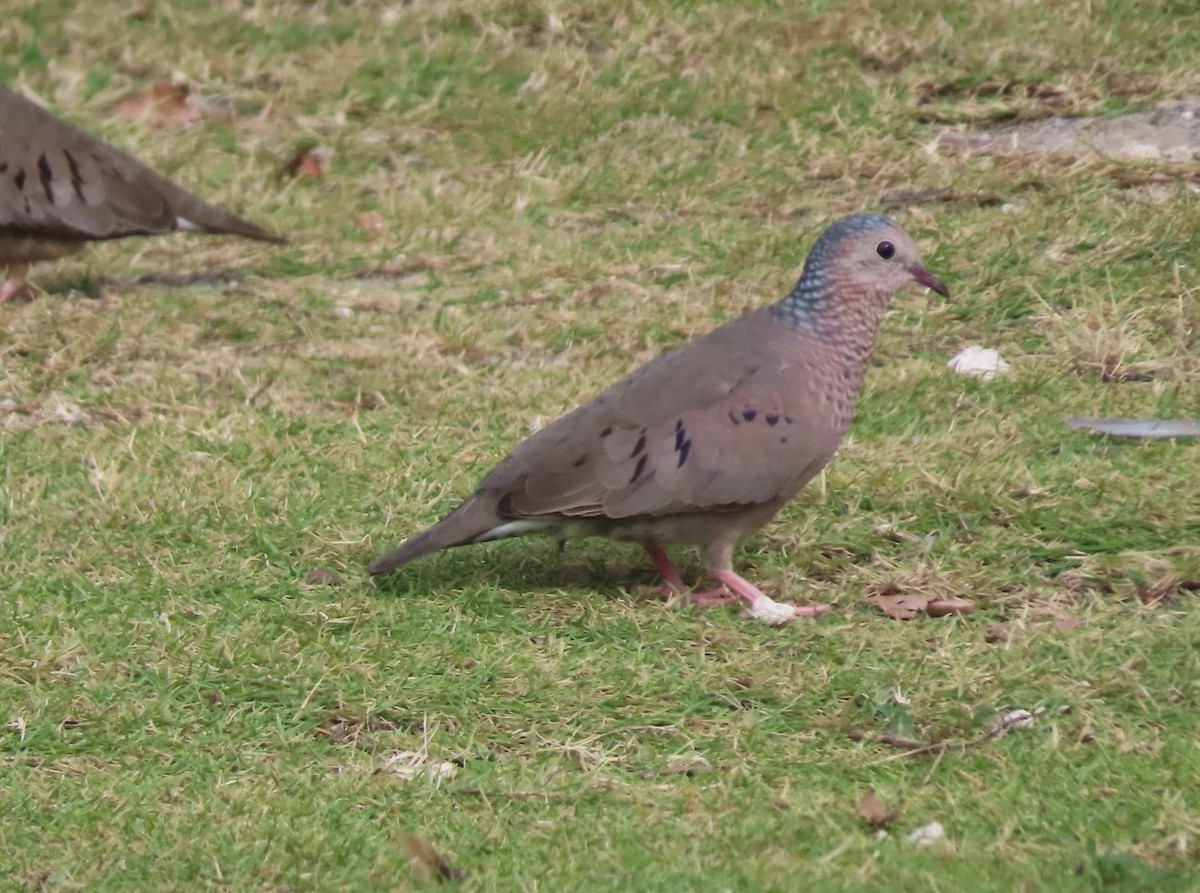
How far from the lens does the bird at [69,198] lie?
7.06 m

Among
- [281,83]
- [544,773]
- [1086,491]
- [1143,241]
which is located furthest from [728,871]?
[281,83]

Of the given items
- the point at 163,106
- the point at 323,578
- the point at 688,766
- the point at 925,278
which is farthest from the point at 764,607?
the point at 163,106

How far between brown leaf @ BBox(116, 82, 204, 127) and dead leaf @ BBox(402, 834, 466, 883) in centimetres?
593

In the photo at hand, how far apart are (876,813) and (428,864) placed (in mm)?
797

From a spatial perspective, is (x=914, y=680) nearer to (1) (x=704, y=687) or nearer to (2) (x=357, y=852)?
(1) (x=704, y=687)

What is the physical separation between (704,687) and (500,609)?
643mm

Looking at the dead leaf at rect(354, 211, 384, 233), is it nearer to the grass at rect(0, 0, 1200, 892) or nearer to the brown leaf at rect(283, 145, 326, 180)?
the grass at rect(0, 0, 1200, 892)

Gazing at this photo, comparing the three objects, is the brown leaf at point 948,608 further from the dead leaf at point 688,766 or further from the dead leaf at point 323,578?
the dead leaf at point 323,578

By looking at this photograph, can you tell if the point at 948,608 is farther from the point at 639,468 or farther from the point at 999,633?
the point at 639,468

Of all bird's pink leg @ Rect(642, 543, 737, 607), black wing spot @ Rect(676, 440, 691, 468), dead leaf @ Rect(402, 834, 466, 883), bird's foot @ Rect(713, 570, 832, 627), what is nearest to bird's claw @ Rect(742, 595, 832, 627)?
bird's foot @ Rect(713, 570, 832, 627)

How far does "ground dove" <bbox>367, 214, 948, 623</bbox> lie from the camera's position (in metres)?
4.37

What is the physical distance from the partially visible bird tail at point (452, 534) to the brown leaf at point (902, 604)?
0.89 meters

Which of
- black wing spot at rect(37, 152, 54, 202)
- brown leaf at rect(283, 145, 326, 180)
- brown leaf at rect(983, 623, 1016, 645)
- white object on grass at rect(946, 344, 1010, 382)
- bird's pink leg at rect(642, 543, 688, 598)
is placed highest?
black wing spot at rect(37, 152, 54, 202)

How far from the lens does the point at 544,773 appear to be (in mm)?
3703
